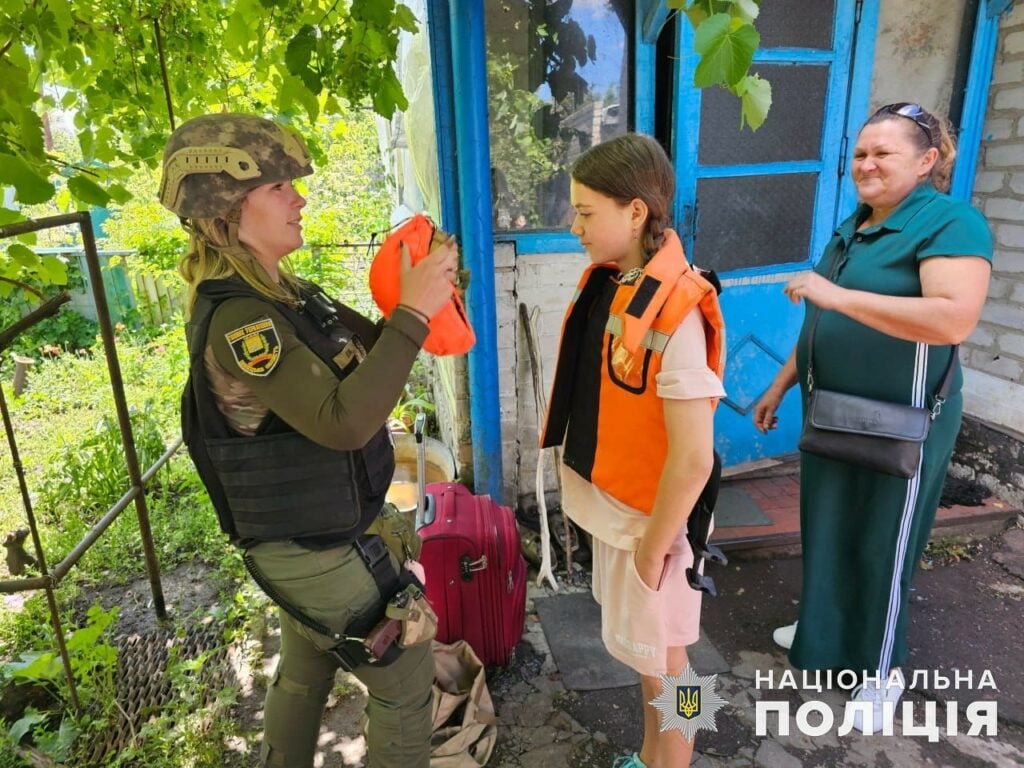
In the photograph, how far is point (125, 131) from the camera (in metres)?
2.95

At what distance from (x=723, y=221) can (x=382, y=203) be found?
4.72m

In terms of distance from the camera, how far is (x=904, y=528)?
2.19 metres

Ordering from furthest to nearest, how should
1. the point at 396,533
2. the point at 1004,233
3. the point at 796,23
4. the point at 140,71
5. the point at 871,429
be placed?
1. the point at 1004,233
2. the point at 796,23
3. the point at 140,71
4. the point at 871,429
5. the point at 396,533

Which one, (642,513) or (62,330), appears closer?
(642,513)

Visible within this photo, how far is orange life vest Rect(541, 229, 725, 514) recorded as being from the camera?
1.50 metres

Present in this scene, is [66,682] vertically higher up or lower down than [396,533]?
lower down

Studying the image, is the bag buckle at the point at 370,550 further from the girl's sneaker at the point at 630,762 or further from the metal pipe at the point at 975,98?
the metal pipe at the point at 975,98

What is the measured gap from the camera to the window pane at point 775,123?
3254 millimetres

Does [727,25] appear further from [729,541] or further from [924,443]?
[729,541]

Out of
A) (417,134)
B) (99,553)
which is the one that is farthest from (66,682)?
(417,134)

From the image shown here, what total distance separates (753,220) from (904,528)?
1886 millimetres

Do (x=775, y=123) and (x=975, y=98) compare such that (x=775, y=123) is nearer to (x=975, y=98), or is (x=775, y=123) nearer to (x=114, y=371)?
(x=975, y=98)

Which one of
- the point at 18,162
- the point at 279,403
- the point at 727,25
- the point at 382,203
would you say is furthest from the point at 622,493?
the point at 382,203

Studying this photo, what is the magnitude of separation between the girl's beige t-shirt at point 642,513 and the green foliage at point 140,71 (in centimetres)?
145
